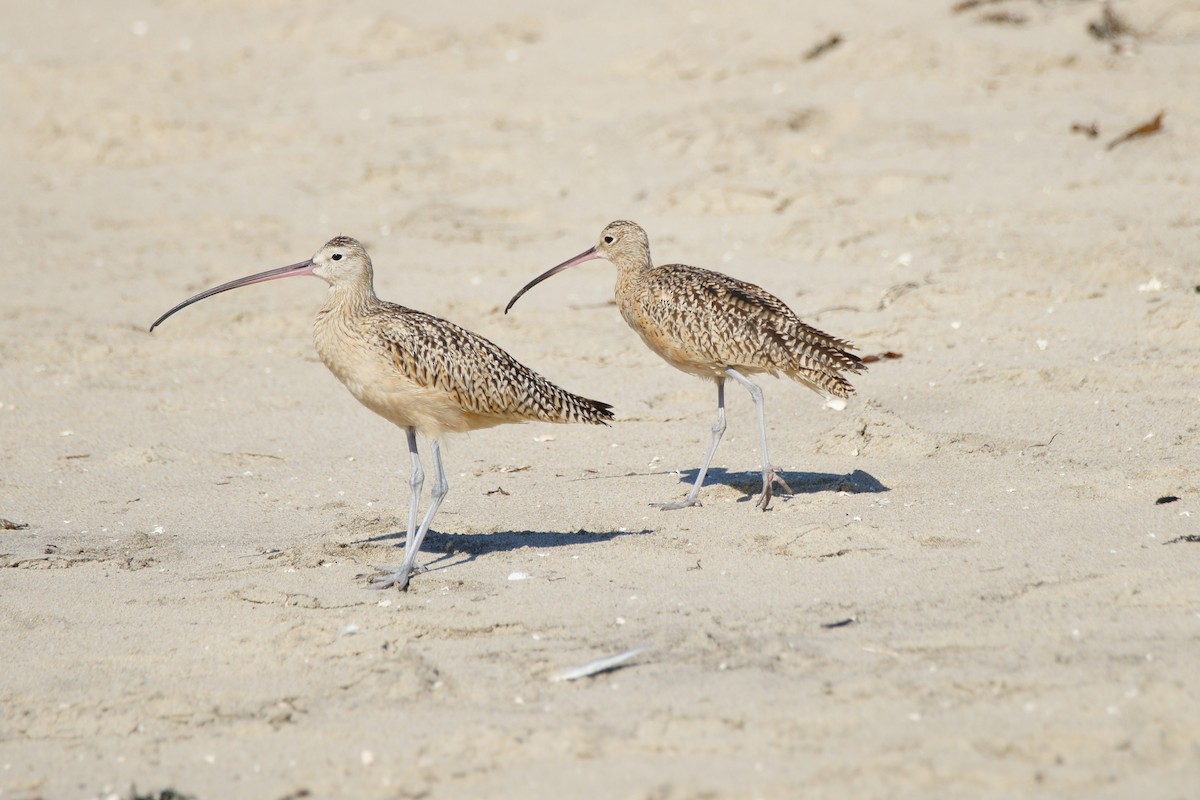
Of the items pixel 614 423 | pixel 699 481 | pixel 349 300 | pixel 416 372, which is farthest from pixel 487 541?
pixel 614 423

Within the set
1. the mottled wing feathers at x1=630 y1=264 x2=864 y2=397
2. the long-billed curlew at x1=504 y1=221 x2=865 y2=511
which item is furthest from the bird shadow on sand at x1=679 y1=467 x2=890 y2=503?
the mottled wing feathers at x1=630 y1=264 x2=864 y2=397

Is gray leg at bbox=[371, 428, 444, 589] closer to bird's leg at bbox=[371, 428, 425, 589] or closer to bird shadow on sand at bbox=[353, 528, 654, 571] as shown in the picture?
bird's leg at bbox=[371, 428, 425, 589]

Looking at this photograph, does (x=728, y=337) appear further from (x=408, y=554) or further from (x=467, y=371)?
(x=408, y=554)

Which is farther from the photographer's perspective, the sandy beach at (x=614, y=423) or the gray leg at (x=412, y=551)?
the gray leg at (x=412, y=551)

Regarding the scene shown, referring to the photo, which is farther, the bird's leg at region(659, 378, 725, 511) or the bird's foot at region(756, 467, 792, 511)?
the bird's leg at region(659, 378, 725, 511)

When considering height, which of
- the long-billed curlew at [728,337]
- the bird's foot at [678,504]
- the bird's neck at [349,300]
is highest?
the bird's neck at [349,300]

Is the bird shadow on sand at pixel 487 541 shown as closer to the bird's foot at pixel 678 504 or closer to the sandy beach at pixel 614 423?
the sandy beach at pixel 614 423

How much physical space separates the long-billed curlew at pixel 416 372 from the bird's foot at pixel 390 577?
2cm

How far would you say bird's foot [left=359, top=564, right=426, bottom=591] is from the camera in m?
5.74

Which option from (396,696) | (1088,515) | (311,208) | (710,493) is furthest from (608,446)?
(311,208)

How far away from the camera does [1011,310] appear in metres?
8.76

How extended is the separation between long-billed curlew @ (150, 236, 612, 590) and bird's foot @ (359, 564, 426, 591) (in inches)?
0.7

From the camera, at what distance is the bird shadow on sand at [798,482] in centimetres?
672

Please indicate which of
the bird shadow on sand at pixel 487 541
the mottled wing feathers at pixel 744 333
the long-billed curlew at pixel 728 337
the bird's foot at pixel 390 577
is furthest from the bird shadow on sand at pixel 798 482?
the bird's foot at pixel 390 577
